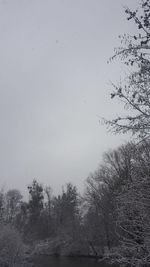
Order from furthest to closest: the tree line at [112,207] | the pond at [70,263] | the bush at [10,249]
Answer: the pond at [70,263], the bush at [10,249], the tree line at [112,207]

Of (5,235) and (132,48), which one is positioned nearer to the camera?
(132,48)

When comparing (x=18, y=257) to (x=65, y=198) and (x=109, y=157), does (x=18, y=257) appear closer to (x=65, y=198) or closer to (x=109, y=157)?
(x=109, y=157)

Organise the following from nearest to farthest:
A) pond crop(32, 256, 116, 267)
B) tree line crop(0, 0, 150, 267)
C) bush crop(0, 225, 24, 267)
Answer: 1. tree line crop(0, 0, 150, 267)
2. bush crop(0, 225, 24, 267)
3. pond crop(32, 256, 116, 267)

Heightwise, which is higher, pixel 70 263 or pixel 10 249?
pixel 10 249

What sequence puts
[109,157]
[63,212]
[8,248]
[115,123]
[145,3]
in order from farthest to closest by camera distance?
[63,212] < [109,157] < [8,248] < [115,123] < [145,3]

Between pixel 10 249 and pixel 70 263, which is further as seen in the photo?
pixel 70 263

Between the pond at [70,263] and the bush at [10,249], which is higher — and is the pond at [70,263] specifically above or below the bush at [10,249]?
below

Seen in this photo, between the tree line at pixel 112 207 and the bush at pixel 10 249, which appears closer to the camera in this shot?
the tree line at pixel 112 207

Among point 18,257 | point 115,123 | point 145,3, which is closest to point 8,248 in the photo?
point 18,257

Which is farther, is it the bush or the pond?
the pond

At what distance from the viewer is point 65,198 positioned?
65.6 metres

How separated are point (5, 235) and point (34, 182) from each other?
134 feet

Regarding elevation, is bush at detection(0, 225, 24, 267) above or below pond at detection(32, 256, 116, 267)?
above

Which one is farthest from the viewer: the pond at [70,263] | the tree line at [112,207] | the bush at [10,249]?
the pond at [70,263]
